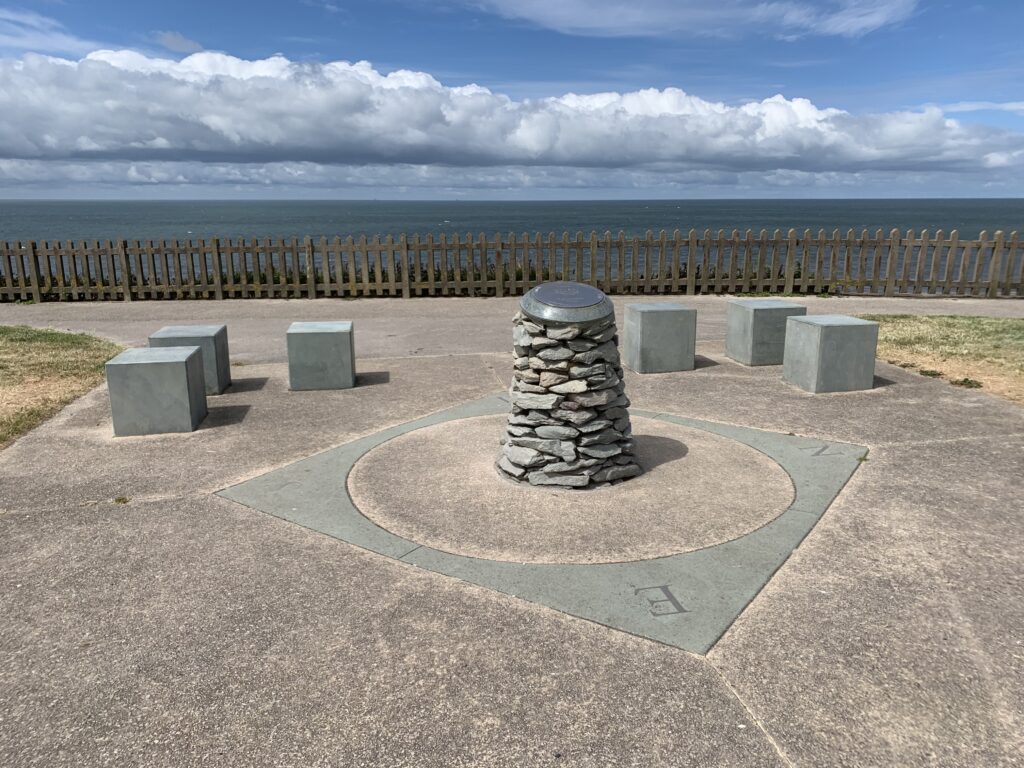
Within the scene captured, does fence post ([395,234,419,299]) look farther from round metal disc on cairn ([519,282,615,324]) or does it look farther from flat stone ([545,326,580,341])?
flat stone ([545,326,580,341])

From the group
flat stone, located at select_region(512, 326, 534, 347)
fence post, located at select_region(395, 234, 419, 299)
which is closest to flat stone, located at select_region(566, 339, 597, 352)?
flat stone, located at select_region(512, 326, 534, 347)

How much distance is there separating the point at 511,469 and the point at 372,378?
4217 mm

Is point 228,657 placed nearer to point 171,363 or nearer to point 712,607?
point 712,607

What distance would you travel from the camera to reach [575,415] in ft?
18.9

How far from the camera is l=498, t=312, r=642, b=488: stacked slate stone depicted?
18.9 feet

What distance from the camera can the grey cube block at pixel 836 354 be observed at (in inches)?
339

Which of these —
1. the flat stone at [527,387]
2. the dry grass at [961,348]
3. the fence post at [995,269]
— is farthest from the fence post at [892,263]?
the flat stone at [527,387]

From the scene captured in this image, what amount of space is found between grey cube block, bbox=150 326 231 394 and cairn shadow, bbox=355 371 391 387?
1654 millimetres

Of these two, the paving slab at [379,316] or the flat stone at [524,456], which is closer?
the flat stone at [524,456]

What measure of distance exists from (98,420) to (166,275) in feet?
33.0

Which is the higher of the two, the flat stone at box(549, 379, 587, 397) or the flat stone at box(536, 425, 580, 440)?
the flat stone at box(549, 379, 587, 397)

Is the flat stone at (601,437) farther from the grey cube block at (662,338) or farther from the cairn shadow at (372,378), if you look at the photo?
the cairn shadow at (372,378)

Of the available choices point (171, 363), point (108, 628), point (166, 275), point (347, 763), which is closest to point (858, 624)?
point (347, 763)

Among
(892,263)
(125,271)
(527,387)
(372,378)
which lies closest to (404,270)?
(125,271)
